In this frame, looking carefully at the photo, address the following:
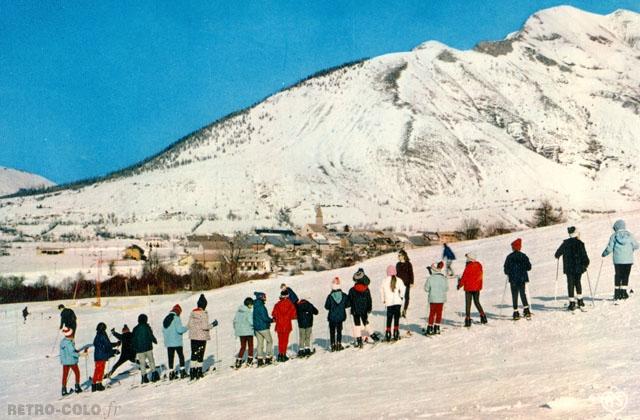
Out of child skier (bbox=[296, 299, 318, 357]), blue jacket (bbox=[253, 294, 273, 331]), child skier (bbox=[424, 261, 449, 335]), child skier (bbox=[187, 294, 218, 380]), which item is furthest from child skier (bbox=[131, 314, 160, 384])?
child skier (bbox=[424, 261, 449, 335])

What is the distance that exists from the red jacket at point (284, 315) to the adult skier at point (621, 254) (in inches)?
254

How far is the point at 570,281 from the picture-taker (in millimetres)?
14562

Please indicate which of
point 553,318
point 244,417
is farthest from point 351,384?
point 553,318

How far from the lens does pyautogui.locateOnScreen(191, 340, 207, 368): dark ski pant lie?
47.7 ft

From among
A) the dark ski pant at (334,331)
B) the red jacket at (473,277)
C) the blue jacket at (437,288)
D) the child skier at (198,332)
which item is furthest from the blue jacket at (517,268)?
the child skier at (198,332)

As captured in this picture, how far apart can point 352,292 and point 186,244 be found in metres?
109

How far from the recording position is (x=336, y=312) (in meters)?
14.5

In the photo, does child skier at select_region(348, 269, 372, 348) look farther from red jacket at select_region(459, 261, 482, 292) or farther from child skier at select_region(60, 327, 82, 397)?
child skier at select_region(60, 327, 82, 397)

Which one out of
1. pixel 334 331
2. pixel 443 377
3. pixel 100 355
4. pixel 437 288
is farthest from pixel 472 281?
pixel 100 355

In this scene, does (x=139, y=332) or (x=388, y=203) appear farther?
(x=388, y=203)

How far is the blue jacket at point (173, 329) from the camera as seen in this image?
1529 cm

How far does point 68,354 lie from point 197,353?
3.10 m

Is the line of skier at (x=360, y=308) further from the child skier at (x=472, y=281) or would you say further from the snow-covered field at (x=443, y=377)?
the snow-covered field at (x=443, y=377)

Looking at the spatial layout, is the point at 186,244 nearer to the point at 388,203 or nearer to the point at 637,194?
the point at 388,203
